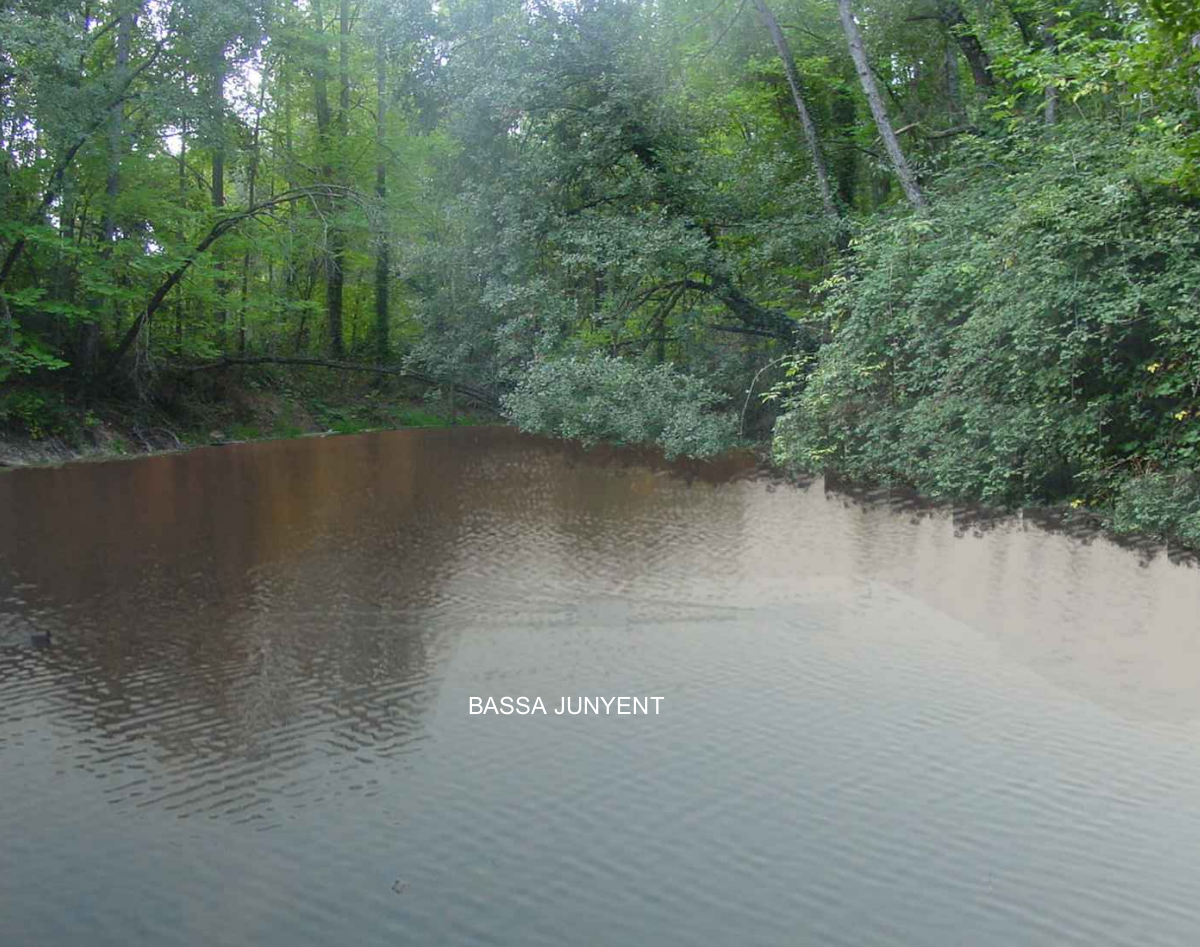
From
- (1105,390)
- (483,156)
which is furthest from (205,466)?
(1105,390)

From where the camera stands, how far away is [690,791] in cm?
494

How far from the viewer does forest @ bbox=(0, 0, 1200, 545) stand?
1134 centimetres

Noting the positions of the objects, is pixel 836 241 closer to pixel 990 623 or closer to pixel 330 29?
pixel 990 623

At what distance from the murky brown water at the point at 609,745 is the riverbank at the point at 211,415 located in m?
9.80

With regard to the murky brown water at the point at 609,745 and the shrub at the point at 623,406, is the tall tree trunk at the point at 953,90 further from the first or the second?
the murky brown water at the point at 609,745

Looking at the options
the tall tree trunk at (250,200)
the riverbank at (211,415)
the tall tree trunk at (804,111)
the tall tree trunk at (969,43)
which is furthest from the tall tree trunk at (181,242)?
the tall tree trunk at (969,43)

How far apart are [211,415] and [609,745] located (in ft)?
67.4

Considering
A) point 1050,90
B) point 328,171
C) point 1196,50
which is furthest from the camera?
point 328,171

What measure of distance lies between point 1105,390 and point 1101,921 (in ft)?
28.2

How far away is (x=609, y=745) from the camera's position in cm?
551

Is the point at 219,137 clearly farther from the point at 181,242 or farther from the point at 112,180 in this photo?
the point at 181,242

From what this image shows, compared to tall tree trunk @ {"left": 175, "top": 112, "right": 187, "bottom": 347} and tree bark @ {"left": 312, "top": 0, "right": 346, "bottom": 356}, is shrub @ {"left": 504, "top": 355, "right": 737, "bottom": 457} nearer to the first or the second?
tall tree trunk @ {"left": 175, "top": 112, "right": 187, "bottom": 347}

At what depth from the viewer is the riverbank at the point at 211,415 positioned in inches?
764

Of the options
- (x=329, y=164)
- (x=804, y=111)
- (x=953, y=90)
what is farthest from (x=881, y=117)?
(x=329, y=164)
